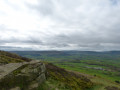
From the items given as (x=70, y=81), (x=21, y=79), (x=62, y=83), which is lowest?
(x=70, y=81)

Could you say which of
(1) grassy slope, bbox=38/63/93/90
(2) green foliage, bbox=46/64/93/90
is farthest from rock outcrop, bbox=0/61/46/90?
(2) green foliage, bbox=46/64/93/90

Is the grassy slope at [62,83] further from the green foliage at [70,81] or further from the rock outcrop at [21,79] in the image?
the rock outcrop at [21,79]

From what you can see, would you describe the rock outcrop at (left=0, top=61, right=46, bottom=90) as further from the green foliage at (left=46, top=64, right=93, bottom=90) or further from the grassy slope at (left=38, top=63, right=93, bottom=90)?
the green foliage at (left=46, top=64, right=93, bottom=90)

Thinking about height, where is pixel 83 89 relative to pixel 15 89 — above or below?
below

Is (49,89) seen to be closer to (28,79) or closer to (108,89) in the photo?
(28,79)

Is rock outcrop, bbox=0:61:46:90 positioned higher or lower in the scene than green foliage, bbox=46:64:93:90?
higher

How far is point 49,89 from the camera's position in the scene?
26344mm

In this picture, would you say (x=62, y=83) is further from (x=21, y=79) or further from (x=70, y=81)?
(x=21, y=79)

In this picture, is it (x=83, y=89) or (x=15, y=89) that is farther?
(x=83, y=89)

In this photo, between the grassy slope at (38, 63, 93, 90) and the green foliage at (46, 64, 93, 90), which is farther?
the green foliage at (46, 64, 93, 90)

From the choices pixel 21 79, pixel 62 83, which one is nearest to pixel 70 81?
pixel 62 83

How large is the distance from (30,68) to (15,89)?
6.86 meters

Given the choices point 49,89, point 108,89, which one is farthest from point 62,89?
point 108,89

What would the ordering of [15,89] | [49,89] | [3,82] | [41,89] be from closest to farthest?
[3,82], [15,89], [41,89], [49,89]
